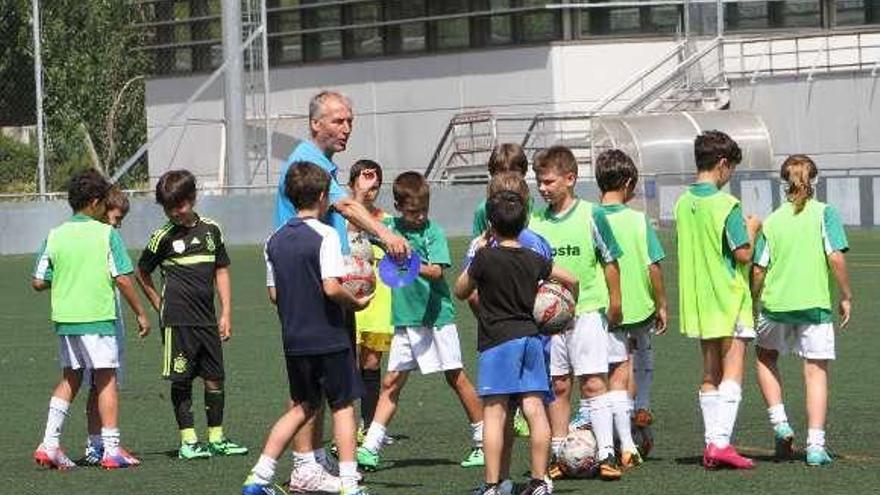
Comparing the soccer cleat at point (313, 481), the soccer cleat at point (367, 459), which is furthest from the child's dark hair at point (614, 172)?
the soccer cleat at point (313, 481)

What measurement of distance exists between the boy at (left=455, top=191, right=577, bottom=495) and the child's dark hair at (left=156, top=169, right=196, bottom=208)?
9.02 ft

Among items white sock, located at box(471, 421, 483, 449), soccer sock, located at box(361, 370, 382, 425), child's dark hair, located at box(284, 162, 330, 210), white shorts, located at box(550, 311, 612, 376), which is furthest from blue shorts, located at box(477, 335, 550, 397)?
soccer sock, located at box(361, 370, 382, 425)

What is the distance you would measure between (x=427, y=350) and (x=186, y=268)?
67.8 inches

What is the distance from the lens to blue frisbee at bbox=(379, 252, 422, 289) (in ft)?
35.1

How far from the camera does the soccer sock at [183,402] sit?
41.9 feet

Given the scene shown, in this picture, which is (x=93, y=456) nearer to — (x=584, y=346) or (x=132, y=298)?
(x=132, y=298)

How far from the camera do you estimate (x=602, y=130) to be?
144 feet

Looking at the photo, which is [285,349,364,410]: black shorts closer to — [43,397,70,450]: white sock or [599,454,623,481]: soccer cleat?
[599,454,623,481]: soccer cleat

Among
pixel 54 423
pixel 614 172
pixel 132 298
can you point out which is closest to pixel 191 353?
pixel 132 298

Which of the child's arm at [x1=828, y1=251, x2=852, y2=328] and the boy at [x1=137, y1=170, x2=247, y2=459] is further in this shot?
the boy at [x1=137, y1=170, x2=247, y2=459]

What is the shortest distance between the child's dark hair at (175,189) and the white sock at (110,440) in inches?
53.6

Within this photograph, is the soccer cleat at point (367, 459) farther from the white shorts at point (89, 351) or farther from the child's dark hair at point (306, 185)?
the child's dark hair at point (306, 185)

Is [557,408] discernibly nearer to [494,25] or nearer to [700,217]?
[700,217]

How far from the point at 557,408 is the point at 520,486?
518 millimetres
